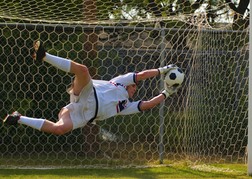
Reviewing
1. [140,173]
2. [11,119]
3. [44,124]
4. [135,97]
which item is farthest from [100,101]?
[135,97]

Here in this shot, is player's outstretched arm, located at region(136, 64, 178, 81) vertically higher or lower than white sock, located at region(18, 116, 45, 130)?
higher

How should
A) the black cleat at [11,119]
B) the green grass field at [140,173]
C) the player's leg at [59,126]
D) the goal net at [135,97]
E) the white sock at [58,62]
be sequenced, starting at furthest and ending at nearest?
the goal net at [135,97], the green grass field at [140,173], the player's leg at [59,126], the black cleat at [11,119], the white sock at [58,62]

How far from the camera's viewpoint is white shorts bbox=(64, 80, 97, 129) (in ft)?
19.6

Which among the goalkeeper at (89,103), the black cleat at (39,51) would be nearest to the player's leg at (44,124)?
the goalkeeper at (89,103)

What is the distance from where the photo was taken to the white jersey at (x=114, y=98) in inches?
239

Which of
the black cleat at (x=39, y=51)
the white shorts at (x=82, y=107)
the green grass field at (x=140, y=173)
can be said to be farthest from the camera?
the green grass field at (x=140, y=173)

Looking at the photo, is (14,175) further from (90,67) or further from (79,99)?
(90,67)

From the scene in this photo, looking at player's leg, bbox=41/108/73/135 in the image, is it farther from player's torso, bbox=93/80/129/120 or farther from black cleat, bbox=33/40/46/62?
black cleat, bbox=33/40/46/62

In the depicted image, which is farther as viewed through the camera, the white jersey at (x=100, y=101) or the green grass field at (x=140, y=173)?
the green grass field at (x=140, y=173)

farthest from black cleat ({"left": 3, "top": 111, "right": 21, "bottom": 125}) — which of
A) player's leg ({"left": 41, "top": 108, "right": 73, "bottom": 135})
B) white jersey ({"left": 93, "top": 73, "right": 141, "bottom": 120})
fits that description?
white jersey ({"left": 93, "top": 73, "right": 141, "bottom": 120})

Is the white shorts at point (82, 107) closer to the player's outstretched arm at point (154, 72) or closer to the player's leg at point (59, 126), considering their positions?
the player's leg at point (59, 126)

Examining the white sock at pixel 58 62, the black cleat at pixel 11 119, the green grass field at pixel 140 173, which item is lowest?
the green grass field at pixel 140 173

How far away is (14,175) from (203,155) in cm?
250

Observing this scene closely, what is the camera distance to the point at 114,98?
6.14 meters
